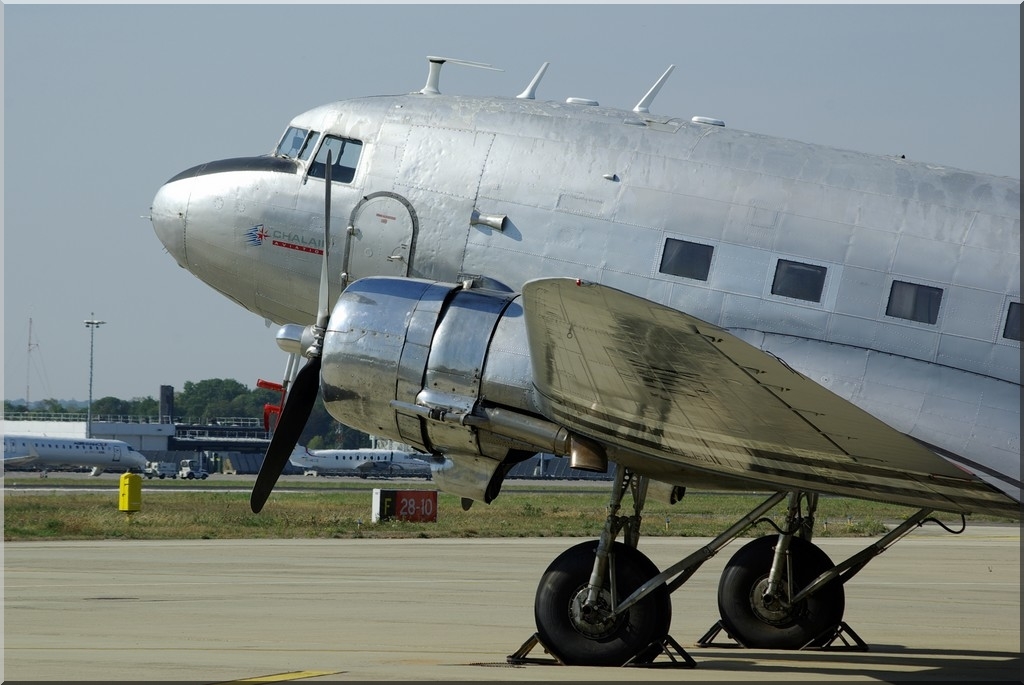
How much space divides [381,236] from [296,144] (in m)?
2.01

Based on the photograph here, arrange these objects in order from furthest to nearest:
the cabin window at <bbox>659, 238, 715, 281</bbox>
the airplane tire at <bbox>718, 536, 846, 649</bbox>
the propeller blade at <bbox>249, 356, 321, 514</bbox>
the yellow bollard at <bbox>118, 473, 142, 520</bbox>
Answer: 1. the yellow bollard at <bbox>118, 473, 142, 520</bbox>
2. the airplane tire at <bbox>718, 536, 846, 649</bbox>
3. the propeller blade at <bbox>249, 356, 321, 514</bbox>
4. the cabin window at <bbox>659, 238, 715, 281</bbox>

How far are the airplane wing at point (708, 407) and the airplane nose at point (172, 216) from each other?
Result: 5.75 meters

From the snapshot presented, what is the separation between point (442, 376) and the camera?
1147 centimetres

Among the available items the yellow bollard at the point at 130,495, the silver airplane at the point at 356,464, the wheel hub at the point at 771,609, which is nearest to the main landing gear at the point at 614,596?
the wheel hub at the point at 771,609

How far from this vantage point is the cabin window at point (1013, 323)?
1080 centimetres

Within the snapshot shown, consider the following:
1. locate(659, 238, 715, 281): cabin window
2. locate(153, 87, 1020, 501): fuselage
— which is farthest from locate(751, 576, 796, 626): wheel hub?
locate(659, 238, 715, 281): cabin window

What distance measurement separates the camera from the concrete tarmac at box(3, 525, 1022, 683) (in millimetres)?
11375

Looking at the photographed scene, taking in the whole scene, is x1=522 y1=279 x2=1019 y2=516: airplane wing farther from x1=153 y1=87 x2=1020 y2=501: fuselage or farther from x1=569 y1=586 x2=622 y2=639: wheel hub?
x1=569 y1=586 x2=622 y2=639: wheel hub

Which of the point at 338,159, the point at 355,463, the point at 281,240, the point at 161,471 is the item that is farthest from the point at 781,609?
the point at 355,463

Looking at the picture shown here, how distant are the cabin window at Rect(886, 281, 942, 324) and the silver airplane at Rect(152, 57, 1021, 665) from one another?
2 cm

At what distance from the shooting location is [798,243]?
11.4m

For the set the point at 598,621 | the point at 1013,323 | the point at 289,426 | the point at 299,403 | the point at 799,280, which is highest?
the point at 799,280

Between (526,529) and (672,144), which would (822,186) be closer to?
(672,144)

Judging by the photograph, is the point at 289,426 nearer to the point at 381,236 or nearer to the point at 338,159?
the point at 381,236
